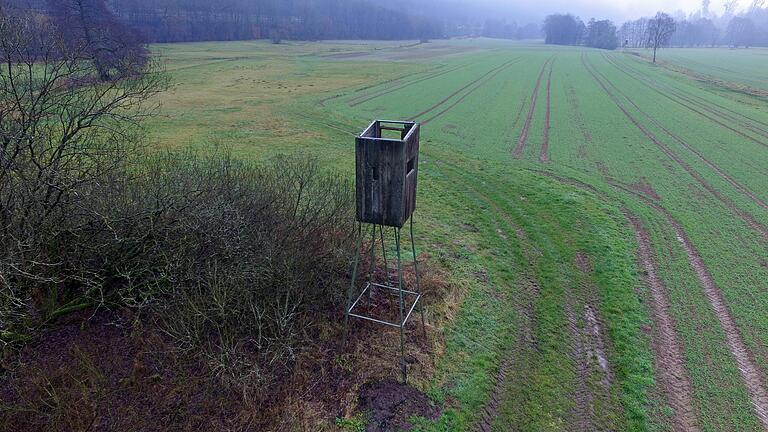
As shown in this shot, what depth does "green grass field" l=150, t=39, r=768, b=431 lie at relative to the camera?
8250 millimetres

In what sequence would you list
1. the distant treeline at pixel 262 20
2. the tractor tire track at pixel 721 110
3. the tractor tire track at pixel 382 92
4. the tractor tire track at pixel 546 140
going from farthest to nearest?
the distant treeline at pixel 262 20
the tractor tire track at pixel 382 92
the tractor tire track at pixel 721 110
the tractor tire track at pixel 546 140

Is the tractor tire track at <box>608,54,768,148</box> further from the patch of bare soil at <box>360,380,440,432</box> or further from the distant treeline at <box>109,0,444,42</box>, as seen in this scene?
the distant treeline at <box>109,0,444,42</box>

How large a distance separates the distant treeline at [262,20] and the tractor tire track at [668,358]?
94.5 meters

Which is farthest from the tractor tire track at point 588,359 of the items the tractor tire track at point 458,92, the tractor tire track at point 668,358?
the tractor tire track at point 458,92

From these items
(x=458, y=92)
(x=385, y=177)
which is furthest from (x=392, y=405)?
(x=458, y=92)

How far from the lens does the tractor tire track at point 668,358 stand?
7887 mm

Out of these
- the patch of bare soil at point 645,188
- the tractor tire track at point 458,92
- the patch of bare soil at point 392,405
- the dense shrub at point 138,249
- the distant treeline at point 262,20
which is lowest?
the patch of bare soil at point 392,405

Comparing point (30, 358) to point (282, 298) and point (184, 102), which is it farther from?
point (184, 102)

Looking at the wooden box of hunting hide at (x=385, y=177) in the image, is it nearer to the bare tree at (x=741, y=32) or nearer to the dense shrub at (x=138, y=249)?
the dense shrub at (x=138, y=249)

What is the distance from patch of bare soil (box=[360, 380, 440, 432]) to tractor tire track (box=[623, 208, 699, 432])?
4550 millimetres

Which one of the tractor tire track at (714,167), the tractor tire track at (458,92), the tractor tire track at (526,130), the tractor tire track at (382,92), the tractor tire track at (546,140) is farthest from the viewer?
the tractor tire track at (382,92)

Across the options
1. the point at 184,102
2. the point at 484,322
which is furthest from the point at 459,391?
the point at 184,102

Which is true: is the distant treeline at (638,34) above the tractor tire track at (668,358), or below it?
above

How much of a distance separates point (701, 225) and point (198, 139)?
26100mm
